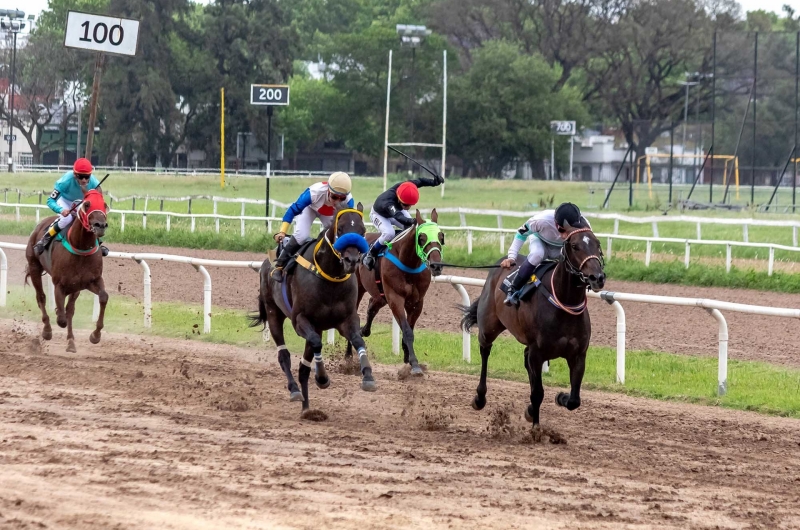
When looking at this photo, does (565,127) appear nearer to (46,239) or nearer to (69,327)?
(46,239)

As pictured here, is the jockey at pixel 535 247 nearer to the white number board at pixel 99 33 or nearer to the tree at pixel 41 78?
the white number board at pixel 99 33

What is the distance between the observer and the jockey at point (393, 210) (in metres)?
10.3

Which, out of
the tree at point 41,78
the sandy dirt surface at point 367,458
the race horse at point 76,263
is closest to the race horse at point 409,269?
the sandy dirt surface at point 367,458

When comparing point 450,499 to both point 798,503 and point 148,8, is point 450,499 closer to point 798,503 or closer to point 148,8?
point 798,503

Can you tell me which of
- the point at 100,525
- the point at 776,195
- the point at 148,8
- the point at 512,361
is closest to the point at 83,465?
the point at 100,525

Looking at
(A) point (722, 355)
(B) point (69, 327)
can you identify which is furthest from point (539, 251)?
(B) point (69, 327)

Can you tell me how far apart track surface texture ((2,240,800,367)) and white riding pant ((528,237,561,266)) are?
328 cm

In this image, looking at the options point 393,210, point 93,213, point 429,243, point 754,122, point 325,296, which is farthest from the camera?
point 754,122

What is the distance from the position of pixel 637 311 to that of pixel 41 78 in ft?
153

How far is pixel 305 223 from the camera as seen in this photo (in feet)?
27.4

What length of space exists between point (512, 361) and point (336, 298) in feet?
9.58

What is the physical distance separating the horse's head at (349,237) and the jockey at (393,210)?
8.65 feet

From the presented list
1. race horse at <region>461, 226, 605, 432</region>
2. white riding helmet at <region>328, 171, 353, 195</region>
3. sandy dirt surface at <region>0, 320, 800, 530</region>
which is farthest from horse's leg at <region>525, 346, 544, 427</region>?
white riding helmet at <region>328, 171, 353, 195</region>

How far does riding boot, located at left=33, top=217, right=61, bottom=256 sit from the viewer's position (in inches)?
428
